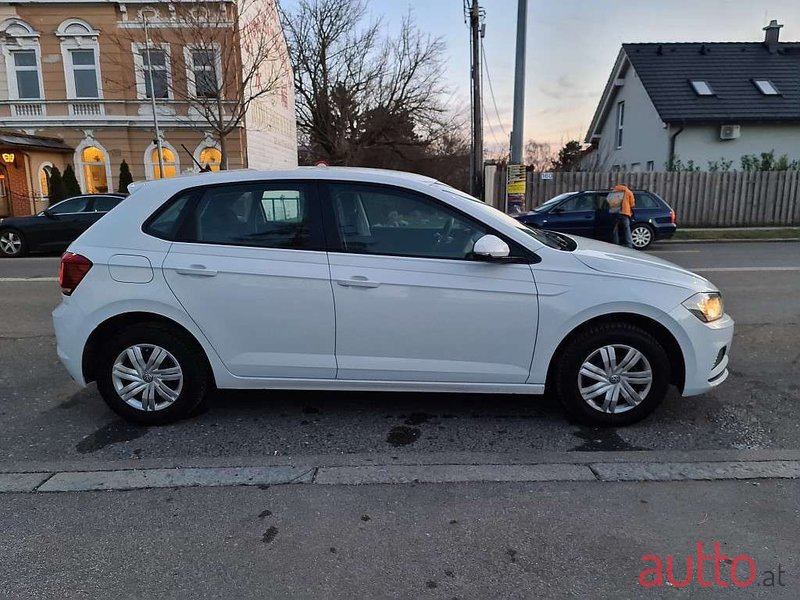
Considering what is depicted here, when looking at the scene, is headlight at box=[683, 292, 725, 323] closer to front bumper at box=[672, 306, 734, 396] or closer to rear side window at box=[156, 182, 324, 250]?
front bumper at box=[672, 306, 734, 396]

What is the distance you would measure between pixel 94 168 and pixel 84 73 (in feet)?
12.6

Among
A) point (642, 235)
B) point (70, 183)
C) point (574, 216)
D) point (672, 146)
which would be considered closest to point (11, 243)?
point (70, 183)

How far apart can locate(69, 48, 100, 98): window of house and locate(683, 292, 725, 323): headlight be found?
25.6 m

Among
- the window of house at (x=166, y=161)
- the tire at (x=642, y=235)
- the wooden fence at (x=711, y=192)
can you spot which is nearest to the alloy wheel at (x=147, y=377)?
the tire at (x=642, y=235)

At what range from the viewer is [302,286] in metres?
3.54

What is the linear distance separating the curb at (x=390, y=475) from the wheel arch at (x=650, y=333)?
602 millimetres

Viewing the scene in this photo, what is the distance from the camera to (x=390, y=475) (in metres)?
3.21

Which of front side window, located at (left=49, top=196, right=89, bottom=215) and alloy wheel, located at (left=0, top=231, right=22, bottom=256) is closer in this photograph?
alloy wheel, located at (left=0, top=231, right=22, bottom=256)

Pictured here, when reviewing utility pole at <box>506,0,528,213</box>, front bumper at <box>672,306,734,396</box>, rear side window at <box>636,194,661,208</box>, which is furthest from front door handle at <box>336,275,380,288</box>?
rear side window at <box>636,194,661,208</box>

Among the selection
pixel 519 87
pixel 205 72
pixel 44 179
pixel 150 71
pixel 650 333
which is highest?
pixel 150 71

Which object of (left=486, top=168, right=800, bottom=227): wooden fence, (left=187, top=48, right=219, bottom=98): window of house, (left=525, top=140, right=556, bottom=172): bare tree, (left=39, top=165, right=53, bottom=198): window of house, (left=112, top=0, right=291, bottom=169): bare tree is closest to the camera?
(left=486, top=168, right=800, bottom=227): wooden fence

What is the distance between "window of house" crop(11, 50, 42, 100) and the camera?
75.4 feet

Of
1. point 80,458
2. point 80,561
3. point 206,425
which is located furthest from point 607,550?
point 80,458

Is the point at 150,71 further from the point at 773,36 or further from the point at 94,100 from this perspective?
the point at 773,36
